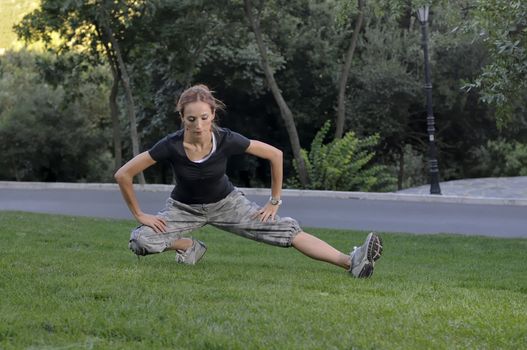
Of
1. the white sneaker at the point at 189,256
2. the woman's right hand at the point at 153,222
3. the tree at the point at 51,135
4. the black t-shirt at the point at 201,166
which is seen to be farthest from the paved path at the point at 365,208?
the tree at the point at 51,135

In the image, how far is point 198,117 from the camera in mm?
6195

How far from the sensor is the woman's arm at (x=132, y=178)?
6.37 metres

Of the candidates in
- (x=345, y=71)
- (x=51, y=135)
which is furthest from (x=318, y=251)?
(x=51, y=135)

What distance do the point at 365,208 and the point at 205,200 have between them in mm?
11155

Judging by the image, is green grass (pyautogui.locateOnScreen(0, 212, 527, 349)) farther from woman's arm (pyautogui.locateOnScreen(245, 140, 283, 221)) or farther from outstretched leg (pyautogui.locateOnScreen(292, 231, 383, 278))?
woman's arm (pyautogui.locateOnScreen(245, 140, 283, 221))

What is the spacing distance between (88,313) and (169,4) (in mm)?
20330

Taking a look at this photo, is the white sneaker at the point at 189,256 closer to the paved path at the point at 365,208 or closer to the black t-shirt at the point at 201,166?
the black t-shirt at the point at 201,166

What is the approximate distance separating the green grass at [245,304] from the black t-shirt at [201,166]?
1.97 ft

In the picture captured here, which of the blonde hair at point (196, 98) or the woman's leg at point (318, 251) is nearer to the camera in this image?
the blonde hair at point (196, 98)

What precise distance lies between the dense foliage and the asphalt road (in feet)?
15.4

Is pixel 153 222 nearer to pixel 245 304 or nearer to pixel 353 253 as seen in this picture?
→ pixel 353 253

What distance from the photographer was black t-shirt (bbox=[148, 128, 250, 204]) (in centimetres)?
634

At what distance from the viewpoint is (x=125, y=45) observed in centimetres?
2580

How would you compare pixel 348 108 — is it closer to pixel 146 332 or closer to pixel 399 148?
pixel 399 148
